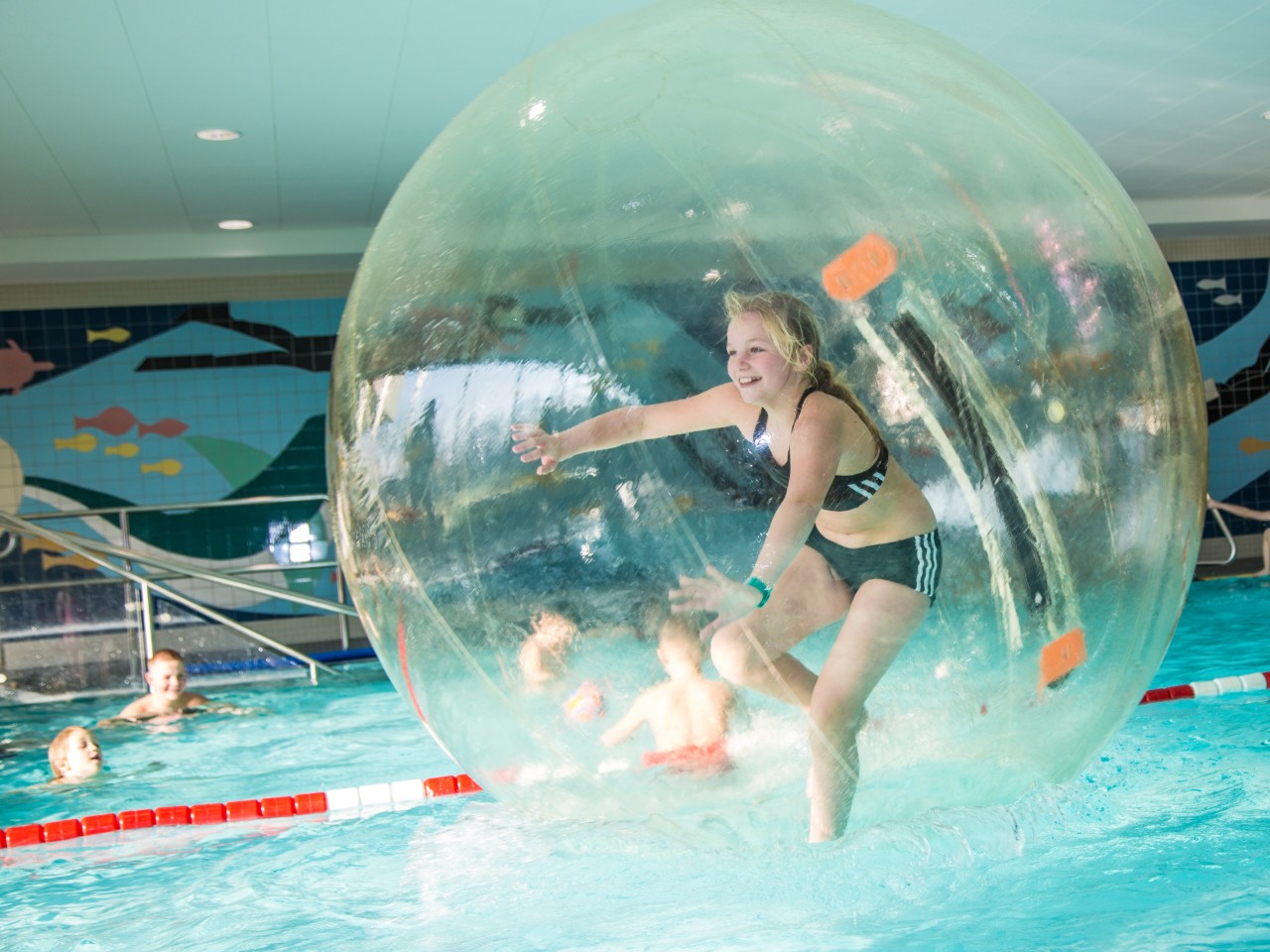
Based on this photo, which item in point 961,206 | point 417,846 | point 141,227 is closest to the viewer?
point 961,206

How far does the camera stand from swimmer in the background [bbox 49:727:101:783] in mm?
5203

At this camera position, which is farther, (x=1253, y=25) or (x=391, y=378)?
(x=1253, y=25)

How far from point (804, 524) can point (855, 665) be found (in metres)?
0.27

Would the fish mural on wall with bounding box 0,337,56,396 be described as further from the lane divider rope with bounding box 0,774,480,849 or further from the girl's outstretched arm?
the girl's outstretched arm

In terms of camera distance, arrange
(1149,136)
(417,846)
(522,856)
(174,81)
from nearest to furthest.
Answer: (522,856)
(417,846)
(174,81)
(1149,136)

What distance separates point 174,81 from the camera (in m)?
6.41

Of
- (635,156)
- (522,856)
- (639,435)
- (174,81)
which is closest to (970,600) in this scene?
(639,435)

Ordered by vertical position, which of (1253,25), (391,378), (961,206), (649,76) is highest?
(1253,25)

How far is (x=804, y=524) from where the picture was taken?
6.56 feet

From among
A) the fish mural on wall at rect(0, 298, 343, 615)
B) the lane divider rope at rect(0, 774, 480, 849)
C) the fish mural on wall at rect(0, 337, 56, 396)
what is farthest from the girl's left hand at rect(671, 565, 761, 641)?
the fish mural on wall at rect(0, 337, 56, 396)

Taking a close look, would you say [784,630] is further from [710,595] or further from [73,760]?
[73,760]

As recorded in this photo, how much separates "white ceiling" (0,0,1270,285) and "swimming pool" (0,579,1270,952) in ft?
11.9

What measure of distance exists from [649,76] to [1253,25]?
5719 mm

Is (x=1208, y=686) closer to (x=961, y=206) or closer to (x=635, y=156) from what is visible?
(x=961, y=206)
